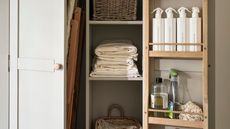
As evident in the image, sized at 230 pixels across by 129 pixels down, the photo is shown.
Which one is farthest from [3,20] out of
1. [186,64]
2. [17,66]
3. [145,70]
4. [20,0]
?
[186,64]

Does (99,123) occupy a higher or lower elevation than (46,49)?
lower

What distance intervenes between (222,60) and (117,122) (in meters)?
0.78

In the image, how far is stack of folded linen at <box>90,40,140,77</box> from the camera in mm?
1597

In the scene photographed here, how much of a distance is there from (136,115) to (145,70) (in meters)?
0.53

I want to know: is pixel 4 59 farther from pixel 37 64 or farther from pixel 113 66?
pixel 113 66

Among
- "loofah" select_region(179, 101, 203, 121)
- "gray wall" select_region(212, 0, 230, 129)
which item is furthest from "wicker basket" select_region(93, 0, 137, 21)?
"loofah" select_region(179, 101, 203, 121)

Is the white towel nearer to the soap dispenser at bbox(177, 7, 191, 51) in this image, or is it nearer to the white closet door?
the white closet door

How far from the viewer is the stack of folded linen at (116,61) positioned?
1597 mm

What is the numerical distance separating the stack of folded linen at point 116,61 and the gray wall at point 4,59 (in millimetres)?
673

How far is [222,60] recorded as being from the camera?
4.79 feet

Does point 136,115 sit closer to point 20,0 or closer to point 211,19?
point 211,19

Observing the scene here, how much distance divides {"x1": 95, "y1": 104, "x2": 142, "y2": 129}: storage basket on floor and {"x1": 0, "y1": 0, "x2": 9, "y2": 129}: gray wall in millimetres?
703

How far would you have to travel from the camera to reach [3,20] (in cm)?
180

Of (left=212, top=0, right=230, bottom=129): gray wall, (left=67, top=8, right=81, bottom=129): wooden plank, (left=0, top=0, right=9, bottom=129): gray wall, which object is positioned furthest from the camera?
(left=0, top=0, right=9, bottom=129): gray wall
